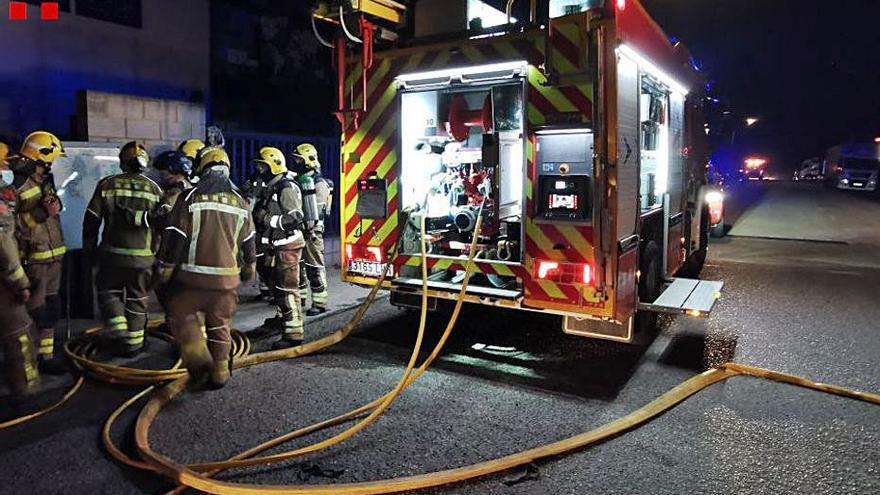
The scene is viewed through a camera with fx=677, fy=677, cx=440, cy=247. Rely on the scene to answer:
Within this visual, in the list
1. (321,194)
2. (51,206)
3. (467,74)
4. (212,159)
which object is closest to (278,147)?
(321,194)

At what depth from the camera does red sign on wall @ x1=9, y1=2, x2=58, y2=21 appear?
30.9 ft

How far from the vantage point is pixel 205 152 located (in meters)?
5.12

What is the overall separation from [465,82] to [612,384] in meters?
2.62

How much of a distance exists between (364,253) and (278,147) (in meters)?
4.19

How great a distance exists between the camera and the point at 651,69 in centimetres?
607

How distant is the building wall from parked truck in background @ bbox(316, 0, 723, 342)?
11.6 ft

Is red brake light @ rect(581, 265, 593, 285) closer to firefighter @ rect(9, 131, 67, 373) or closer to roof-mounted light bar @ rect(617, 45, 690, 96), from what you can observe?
roof-mounted light bar @ rect(617, 45, 690, 96)

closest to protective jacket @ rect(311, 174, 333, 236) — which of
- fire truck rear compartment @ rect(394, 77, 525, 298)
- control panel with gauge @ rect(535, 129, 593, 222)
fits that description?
fire truck rear compartment @ rect(394, 77, 525, 298)

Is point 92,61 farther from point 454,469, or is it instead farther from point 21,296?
point 454,469

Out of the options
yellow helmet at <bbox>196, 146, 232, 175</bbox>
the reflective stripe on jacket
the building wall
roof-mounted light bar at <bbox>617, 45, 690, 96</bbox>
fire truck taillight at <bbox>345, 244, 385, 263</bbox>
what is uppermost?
the building wall

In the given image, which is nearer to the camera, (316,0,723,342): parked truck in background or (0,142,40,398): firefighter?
(0,142,40,398): firefighter

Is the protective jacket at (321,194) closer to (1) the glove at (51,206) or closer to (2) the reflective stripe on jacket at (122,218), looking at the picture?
(2) the reflective stripe on jacket at (122,218)

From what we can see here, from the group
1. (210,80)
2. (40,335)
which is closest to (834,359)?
(40,335)

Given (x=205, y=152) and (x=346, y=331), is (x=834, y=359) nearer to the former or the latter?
(x=346, y=331)
